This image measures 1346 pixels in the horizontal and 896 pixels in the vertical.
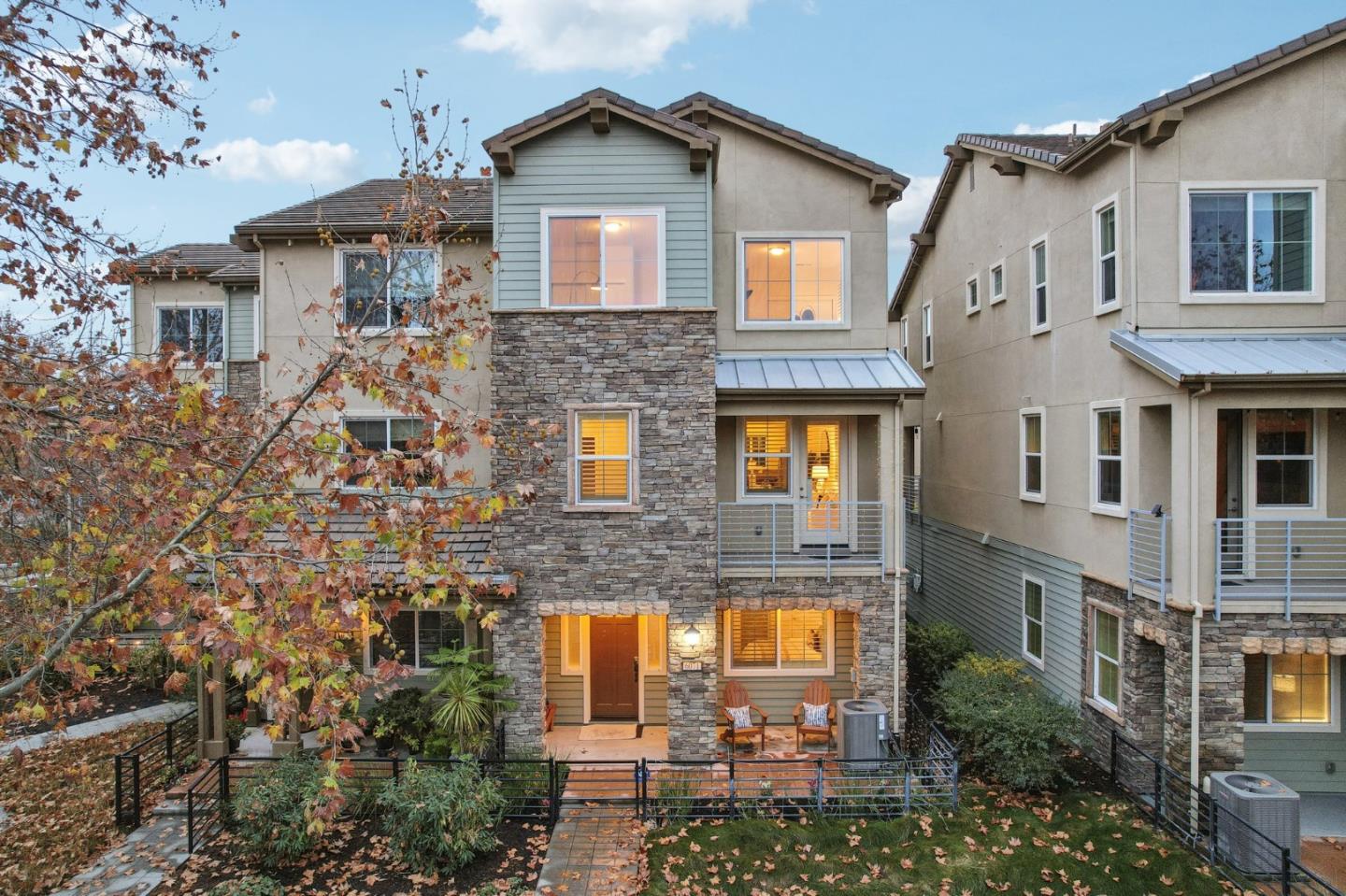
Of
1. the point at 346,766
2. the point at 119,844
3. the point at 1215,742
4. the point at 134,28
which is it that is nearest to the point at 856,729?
the point at 1215,742

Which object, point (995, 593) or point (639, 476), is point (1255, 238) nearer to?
point (995, 593)

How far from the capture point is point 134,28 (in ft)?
23.8

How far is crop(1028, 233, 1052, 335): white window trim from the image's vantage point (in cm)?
1364

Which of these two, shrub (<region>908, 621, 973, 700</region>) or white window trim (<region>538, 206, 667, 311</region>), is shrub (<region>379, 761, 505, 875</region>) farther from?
shrub (<region>908, 621, 973, 700</region>)

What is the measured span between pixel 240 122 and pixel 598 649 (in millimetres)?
10123

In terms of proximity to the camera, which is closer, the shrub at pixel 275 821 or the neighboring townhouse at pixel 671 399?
the shrub at pixel 275 821

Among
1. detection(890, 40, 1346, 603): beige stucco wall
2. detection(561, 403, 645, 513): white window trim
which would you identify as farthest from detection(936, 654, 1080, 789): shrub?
detection(561, 403, 645, 513): white window trim

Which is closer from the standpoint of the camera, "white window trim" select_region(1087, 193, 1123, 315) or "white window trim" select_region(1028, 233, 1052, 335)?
"white window trim" select_region(1087, 193, 1123, 315)

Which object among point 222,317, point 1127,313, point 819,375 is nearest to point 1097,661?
point 1127,313

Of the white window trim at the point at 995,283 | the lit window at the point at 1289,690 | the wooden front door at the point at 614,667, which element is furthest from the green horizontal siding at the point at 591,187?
the lit window at the point at 1289,690

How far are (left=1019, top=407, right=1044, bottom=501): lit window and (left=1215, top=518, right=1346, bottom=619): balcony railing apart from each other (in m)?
3.31

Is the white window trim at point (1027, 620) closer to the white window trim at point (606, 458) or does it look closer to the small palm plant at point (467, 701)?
the white window trim at point (606, 458)

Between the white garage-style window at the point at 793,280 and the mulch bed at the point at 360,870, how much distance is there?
9.46m

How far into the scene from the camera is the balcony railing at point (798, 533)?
42.9 feet
